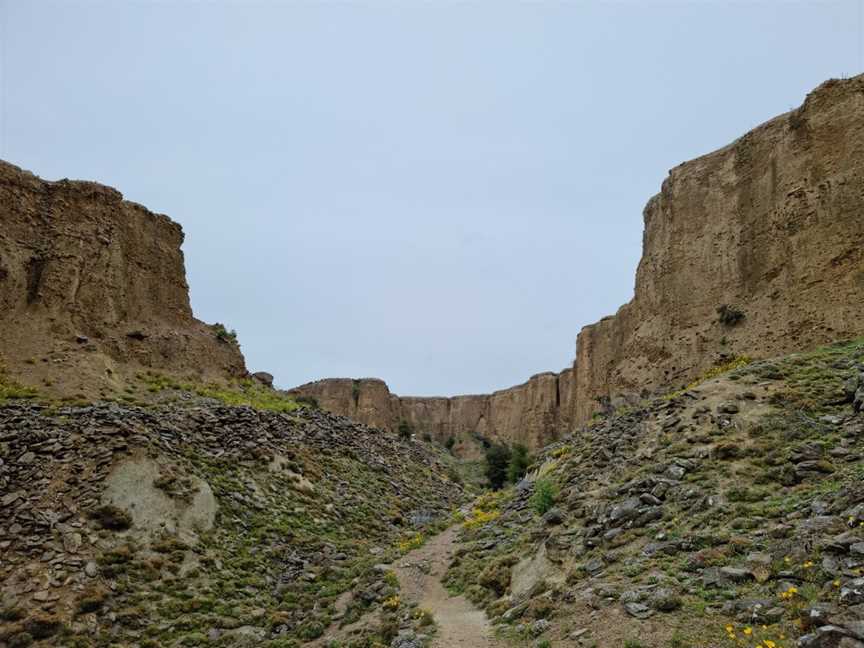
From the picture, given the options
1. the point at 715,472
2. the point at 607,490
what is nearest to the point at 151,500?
the point at 607,490

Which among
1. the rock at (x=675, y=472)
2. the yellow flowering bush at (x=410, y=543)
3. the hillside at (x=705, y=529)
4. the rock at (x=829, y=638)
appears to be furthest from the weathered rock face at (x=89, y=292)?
the rock at (x=829, y=638)

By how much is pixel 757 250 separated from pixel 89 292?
27.4 m

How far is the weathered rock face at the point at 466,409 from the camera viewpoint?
6006cm

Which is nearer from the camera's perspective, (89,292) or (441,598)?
(441,598)

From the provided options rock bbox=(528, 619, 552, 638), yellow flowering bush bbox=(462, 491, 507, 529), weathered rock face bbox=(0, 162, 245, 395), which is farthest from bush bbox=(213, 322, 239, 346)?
rock bbox=(528, 619, 552, 638)

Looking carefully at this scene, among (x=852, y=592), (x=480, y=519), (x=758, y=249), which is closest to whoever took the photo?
(x=852, y=592)

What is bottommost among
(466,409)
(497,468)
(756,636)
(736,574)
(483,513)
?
(483,513)

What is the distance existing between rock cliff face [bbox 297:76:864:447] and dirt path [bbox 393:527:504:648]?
13.6 meters

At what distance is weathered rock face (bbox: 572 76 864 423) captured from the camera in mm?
21844

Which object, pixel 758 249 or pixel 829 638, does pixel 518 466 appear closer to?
pixel 758 249

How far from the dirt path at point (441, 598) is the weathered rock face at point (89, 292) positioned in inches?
511

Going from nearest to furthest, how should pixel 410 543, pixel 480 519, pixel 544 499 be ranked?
pixel 544 499, pixel 410 543, pixel 480 519

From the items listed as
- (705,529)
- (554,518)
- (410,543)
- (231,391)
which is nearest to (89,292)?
(231,391)

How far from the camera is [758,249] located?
2503 centimetres
